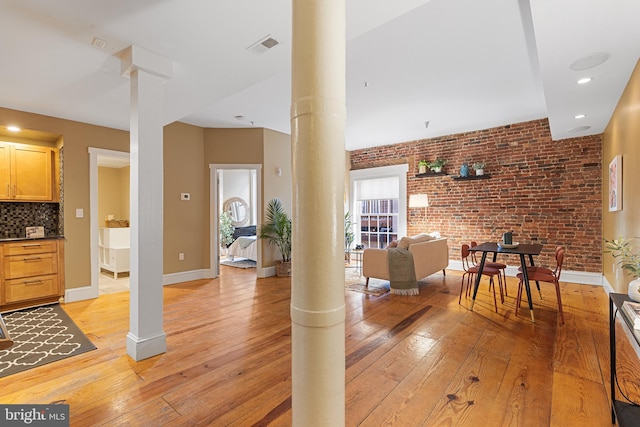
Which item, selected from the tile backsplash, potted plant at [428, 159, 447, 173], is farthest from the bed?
potted plant at [428, 159, 447, 173]

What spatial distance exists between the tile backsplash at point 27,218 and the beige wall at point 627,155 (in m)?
6.58

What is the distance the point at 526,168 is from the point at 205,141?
5.80 meters

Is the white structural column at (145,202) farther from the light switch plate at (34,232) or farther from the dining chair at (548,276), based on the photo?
the dining chair at (548,276)

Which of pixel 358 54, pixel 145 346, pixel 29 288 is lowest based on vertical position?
pixel 145 346

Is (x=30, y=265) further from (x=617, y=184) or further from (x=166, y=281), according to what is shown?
(x=617, y=184)

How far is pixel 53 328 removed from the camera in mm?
3162

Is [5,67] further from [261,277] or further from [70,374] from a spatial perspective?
[261,277]

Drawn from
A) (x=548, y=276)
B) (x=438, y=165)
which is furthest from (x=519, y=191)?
(x=548, y=276)

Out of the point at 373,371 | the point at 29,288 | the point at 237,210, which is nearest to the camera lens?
the point at 373,371

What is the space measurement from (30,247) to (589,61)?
6207mm

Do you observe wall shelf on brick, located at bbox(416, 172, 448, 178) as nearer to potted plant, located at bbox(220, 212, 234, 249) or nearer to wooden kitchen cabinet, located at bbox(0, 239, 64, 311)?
potted plant, located at bbox(220, 212, 234, 249)

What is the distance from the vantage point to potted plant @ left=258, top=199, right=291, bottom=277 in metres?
5.52

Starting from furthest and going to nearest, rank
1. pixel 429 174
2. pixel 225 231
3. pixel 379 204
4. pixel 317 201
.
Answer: pixel 225 231, pixel 379 204, pixel 429 174, pixel 317 201

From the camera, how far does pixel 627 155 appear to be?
312 cm
